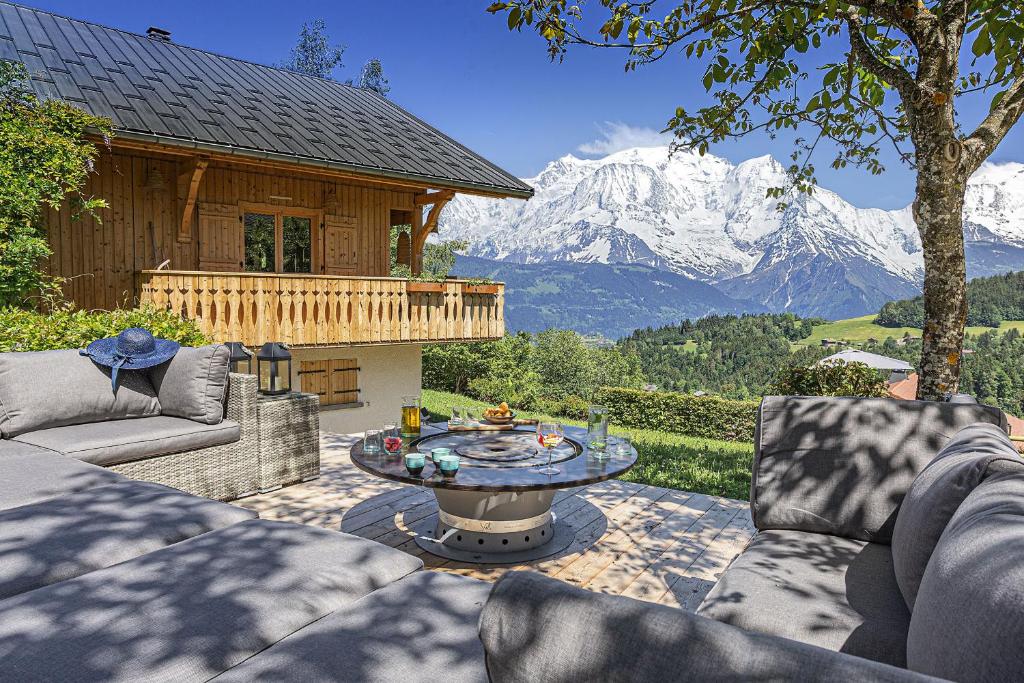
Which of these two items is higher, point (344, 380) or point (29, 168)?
point (29, 168)

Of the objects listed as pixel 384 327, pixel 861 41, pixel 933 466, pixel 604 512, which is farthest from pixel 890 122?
pixel 384 327

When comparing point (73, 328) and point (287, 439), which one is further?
point (73, 328)

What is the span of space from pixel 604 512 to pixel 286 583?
127 inches

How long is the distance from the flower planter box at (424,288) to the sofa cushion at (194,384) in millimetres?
5104

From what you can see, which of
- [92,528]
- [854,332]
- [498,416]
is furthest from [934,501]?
[854,332]

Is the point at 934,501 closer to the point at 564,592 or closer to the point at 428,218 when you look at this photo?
the point at 564,592

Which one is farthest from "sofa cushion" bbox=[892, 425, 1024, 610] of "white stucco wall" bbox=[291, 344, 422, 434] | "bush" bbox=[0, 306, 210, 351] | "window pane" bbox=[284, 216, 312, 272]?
"window pane" bbox=[284, 216, 312, 272]

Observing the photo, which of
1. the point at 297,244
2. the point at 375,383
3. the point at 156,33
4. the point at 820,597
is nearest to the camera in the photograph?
the point at 820,597

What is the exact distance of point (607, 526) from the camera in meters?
4.34

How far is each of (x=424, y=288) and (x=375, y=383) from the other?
2.29m

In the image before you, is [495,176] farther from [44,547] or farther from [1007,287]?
[1007,287]

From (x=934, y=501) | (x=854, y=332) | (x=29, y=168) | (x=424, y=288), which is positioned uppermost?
(x=29, y=168)

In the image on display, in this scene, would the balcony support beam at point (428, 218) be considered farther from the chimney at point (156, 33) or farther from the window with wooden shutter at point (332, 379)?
the chimney at point (156, 33)

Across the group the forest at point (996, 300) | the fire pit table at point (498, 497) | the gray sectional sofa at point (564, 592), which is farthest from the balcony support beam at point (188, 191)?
the forest at point (996, 300)
